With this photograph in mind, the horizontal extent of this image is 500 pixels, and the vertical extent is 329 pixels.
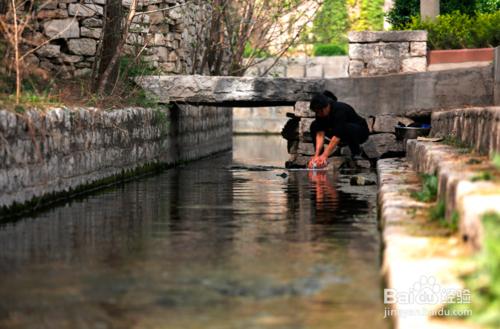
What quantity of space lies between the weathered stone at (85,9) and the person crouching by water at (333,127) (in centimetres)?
355

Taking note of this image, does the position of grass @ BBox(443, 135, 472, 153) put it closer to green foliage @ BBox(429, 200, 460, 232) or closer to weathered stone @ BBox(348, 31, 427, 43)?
green foliage @ BBox(429, 200, 460, 232)

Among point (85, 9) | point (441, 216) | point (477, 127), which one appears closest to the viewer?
point (441, 216)

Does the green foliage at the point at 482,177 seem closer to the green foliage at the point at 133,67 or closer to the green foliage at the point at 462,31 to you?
the green foliage at the point at 133,67

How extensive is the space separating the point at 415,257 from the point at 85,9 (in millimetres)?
12216

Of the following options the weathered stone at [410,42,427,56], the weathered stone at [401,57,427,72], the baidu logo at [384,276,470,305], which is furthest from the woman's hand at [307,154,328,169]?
the baidu logo at [384,276,470,305]

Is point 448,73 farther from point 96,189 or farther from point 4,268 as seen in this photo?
point 4,268

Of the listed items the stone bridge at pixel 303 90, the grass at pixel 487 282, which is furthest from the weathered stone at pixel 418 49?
the grass at pixel 487 282

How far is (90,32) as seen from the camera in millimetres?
17969

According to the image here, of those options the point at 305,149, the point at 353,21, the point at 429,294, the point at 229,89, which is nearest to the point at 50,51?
the point at 229,89

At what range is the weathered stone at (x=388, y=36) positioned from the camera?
1789 cm

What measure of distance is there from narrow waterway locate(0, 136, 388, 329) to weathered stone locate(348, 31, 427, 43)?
512 cm

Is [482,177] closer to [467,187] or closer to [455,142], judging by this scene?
[467,187]

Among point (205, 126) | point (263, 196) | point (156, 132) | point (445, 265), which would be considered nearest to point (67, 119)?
point (263, 196)

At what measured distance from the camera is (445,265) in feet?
19.6
